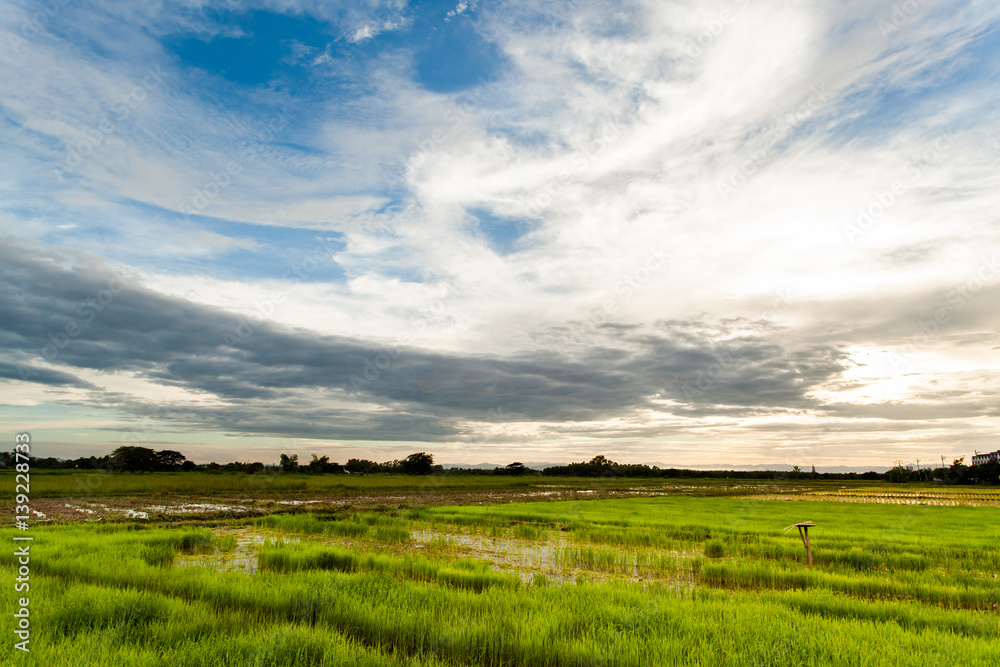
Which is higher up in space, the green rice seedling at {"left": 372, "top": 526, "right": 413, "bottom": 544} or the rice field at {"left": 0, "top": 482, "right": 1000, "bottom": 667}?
the rice field at {"left": 0, "top": 482, "right": 1000, "bottom": 667}

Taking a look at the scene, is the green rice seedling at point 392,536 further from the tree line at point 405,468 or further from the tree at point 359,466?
the tree at point 359,466

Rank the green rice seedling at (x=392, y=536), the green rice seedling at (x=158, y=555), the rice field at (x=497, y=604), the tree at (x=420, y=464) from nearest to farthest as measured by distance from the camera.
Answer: the rice field at (x=497, y=604)
the green rice seedling at (x=158, y=555)
the green rice seedling at (x=392, y=536)
the tree at (x=420, y=464)

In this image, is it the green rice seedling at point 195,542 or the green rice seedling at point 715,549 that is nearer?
the green rice seedling at point 195,542

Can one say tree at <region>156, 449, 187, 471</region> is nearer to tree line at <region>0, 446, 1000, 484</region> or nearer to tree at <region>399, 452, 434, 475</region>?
tree line at <region>0, 446, 1000, 484</region>

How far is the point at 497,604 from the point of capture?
19.7 feet

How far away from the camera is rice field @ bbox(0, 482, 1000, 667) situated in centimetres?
447

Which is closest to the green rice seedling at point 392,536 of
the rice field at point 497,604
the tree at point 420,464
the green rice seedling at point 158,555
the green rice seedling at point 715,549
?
the rice field at point 497,604

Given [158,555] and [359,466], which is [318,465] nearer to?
[359,466]

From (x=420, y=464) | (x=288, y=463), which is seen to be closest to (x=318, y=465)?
(x=288, y=463)

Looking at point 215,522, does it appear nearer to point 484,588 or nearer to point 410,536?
point 410,536

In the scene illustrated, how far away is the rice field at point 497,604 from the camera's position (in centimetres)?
447

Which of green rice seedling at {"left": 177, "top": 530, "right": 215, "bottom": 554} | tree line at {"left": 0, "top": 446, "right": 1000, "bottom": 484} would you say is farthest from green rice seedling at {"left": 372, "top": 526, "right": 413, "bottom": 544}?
tree line at {"left": 0, "top": 446, "right": 1000, "bottom": 484}

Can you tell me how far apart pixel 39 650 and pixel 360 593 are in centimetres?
328

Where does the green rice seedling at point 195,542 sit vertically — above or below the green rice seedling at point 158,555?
below
